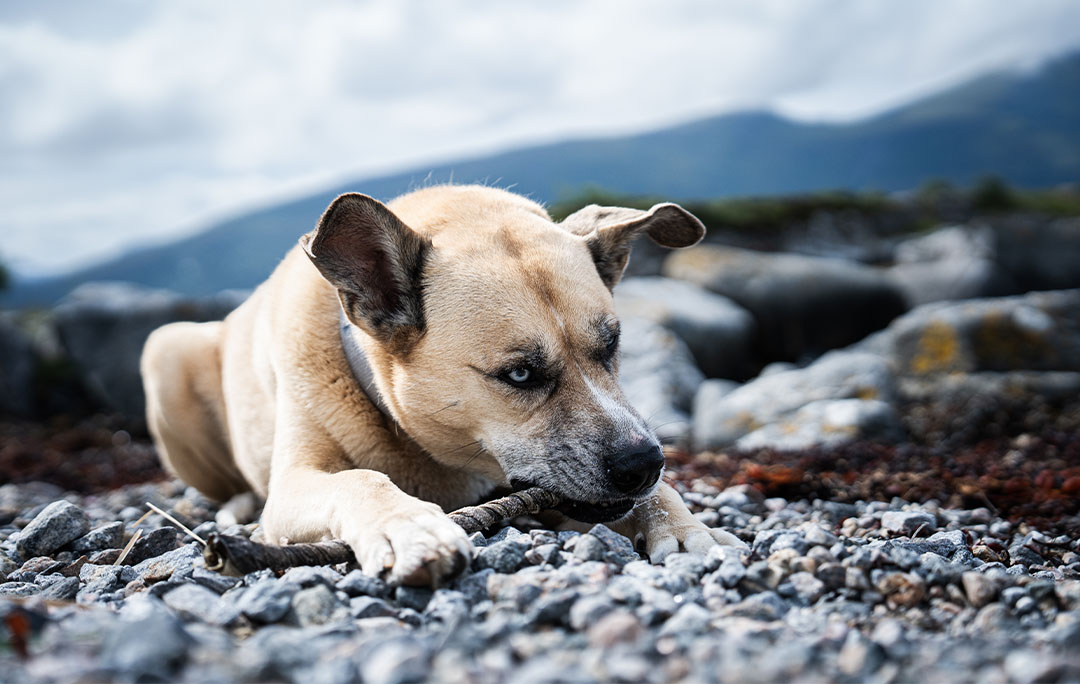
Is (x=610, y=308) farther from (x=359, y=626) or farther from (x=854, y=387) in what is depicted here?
(x=854, y=387)

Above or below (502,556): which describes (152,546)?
below

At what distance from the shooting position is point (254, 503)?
5289 millimetres

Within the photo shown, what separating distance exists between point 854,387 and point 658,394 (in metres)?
2.00

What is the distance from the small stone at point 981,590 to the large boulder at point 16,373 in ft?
45.5

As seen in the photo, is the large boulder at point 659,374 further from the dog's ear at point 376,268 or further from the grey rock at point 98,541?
the grey rock at point 98,541

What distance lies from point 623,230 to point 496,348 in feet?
3.93

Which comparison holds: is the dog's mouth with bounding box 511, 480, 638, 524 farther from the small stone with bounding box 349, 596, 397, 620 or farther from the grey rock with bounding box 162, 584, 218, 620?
the grey rock with bounding box 162, 584, 218, 620

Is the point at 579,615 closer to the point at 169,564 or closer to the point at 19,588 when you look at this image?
the point at 169,564

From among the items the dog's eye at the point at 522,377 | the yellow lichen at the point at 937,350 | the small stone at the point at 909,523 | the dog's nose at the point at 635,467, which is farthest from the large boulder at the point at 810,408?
the dog's eye at the point at 522,377

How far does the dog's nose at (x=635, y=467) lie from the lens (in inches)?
127

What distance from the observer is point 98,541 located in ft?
12.2

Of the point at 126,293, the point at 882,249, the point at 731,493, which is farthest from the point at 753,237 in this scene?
the point at 731,493

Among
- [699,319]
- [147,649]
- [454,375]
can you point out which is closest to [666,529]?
[454,375]

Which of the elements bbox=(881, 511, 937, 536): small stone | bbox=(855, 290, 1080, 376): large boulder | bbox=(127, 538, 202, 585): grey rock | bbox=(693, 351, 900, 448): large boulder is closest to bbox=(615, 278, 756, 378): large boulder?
bbox=(693, 351, 900, 448): large boulder
